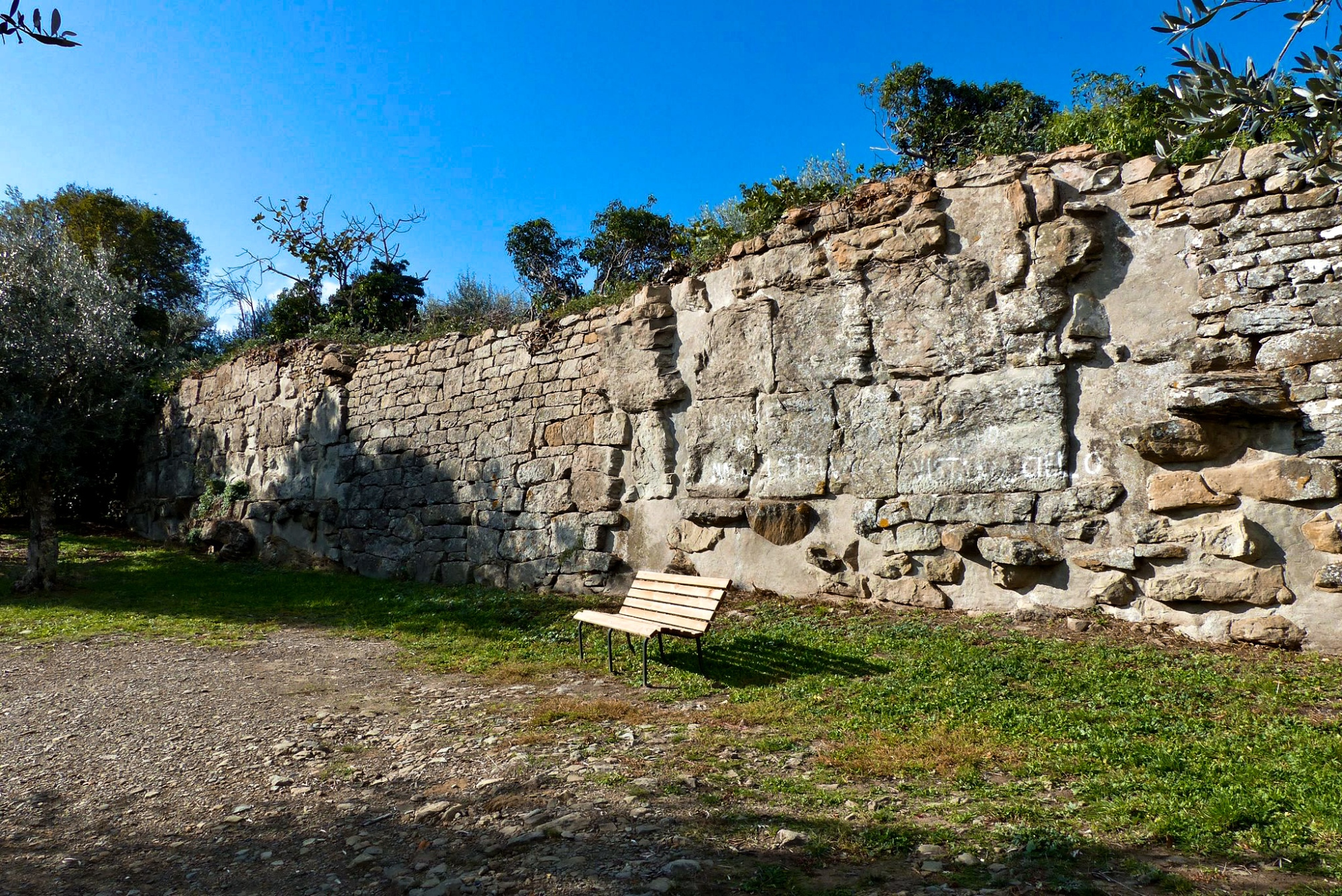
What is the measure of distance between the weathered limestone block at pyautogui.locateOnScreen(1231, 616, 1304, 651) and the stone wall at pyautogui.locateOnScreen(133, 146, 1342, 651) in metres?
0.01

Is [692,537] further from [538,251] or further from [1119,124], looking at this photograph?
[538,251]

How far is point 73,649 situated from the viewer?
692cm

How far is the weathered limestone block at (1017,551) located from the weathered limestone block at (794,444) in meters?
1.52

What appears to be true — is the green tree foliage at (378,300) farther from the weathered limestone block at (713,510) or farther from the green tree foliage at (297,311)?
the weathered limestone block at (713,510)

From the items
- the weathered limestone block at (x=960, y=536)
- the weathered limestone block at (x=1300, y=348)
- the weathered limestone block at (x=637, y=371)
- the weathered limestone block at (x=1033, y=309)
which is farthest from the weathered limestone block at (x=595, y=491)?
the weathered limestone block at (x=1300, y=348)

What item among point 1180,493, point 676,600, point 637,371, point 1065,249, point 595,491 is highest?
point 1065,249

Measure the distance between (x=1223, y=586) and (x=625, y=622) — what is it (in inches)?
157

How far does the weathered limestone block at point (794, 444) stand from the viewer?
24.7ft

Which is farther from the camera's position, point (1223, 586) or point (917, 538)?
point (917, 538)

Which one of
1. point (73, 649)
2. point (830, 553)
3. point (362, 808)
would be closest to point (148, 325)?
point (73, 649)

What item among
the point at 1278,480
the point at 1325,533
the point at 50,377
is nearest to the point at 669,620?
the point at 1278,480

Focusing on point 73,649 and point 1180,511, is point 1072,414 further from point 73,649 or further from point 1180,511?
point 73,649

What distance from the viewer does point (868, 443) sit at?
730 cm

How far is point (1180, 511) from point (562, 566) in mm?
5826
